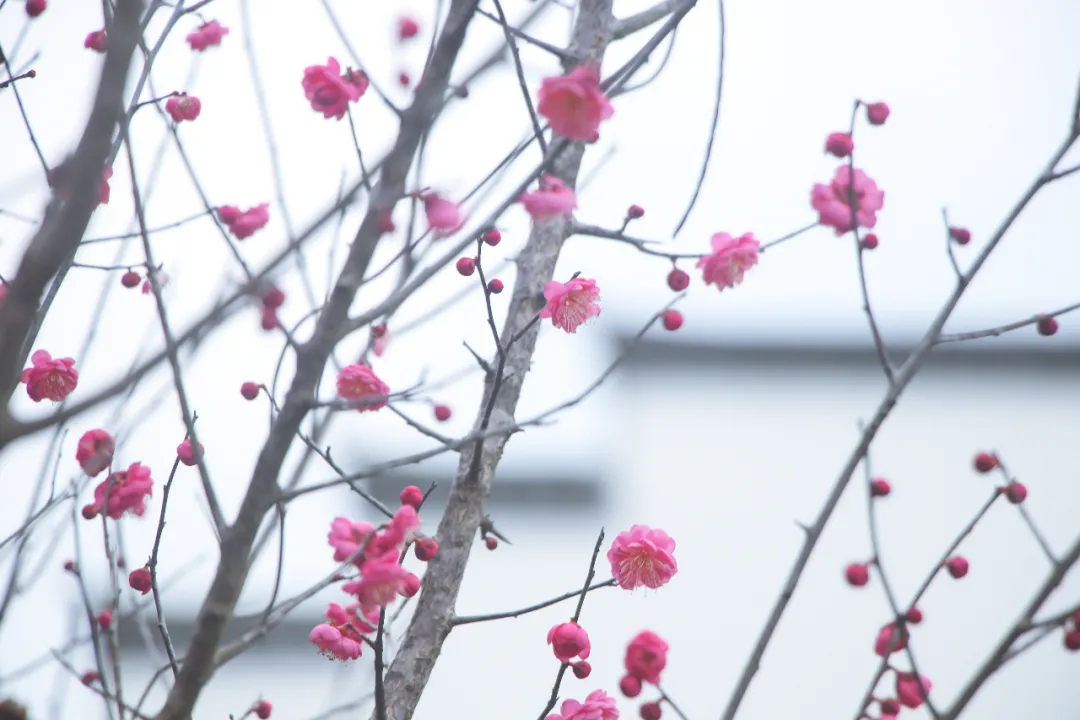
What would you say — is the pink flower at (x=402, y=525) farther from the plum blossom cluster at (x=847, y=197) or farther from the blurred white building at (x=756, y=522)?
the blurred white building at (x=756, y=522)

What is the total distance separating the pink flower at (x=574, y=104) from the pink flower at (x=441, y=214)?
0.20 metres

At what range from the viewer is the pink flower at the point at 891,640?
167 cm

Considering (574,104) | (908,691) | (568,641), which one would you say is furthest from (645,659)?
(574,104)

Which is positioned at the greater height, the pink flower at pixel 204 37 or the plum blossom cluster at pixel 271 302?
the pink flower at pixel 204 37

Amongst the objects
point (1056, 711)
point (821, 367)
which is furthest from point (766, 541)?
point (1056, 711)

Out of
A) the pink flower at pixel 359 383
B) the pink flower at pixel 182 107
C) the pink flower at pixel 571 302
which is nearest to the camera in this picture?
the pink flower at pixel 359 383

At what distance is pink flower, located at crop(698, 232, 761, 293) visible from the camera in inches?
87.7

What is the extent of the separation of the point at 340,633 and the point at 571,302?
2.81ft

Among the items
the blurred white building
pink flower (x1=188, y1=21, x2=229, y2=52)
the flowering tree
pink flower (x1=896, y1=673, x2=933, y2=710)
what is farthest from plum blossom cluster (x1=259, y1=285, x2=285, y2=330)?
the blurred white building

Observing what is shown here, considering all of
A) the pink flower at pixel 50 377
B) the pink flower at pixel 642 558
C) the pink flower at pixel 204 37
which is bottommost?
the pink flower at pixel 642 558

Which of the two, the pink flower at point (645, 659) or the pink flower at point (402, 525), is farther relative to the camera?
the pink flower at point (645, 659)

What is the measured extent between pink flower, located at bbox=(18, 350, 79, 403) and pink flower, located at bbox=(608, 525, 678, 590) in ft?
4.15

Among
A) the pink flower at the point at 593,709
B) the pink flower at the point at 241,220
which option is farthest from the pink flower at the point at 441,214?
the pink flower at the point at 593,709

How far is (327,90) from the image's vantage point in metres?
1.96
